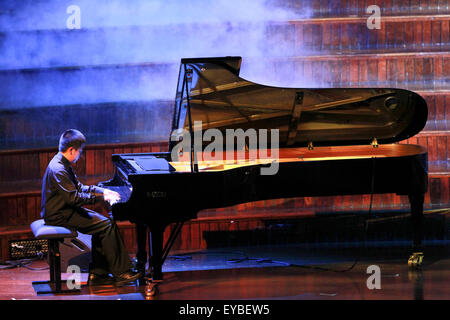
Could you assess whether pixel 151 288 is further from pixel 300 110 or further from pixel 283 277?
pixel 300 110

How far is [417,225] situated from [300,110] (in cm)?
114

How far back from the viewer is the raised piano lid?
481cm

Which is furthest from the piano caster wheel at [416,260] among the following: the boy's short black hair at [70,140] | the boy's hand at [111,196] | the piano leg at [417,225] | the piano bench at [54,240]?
the boy's short black hair at [70,140]

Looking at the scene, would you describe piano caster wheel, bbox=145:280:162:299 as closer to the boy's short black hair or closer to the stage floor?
the stage floor

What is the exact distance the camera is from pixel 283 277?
4801mm

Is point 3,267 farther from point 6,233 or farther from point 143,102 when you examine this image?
point 143,102

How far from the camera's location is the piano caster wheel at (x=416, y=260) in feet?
16.4

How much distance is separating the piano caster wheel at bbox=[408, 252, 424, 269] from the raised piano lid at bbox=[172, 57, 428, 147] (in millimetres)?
853

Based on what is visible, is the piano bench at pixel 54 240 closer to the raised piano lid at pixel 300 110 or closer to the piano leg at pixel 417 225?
the raised piano lid at pixel 300 110

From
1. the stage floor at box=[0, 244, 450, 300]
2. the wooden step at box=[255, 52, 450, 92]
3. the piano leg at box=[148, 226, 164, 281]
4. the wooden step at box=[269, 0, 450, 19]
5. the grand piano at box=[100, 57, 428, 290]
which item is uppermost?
the wooden step at box=[269, 0, 450, 19]

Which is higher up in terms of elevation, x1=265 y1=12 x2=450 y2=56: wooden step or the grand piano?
x1=265 y1=12 x2=450 y2=56: wooden step

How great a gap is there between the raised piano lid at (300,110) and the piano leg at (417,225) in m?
0.59

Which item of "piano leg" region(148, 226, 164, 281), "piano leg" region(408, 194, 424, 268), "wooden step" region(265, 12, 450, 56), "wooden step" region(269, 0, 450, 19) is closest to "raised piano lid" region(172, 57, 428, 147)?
"piano leg" region(408, 194, 424, 268)

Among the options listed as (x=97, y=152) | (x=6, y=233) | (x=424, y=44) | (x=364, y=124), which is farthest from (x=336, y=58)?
(x=6, y=233)
